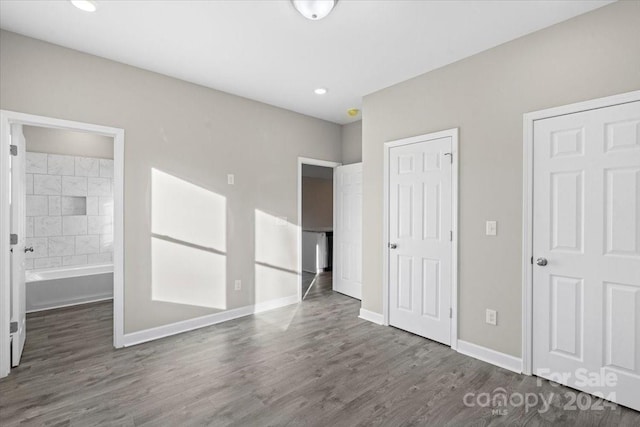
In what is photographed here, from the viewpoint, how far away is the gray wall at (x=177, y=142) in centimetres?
266

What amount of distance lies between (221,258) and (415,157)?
253cm

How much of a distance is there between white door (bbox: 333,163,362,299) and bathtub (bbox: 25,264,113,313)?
3470mm

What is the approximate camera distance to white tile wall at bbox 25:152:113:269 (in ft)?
13.9

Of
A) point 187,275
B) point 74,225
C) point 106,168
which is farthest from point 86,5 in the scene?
point 74,225

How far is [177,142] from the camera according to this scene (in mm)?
3396

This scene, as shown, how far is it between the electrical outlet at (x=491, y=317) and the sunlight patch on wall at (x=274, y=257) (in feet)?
8.34

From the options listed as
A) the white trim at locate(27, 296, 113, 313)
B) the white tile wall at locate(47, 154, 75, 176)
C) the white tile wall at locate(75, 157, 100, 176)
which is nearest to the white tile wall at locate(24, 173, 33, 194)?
the white tile wall at locate(47, 154, 75, 176)

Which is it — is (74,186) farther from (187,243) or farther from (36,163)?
(187,243)

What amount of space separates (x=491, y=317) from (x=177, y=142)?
3.58m

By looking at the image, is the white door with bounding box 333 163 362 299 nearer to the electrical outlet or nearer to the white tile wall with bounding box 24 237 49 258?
the electrical outlet

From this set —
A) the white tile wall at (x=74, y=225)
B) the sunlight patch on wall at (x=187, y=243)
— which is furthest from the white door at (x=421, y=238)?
the white tile wall at (x=74, y=225)

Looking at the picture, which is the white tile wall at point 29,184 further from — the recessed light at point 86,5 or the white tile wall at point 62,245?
the recessed light at point 86,5

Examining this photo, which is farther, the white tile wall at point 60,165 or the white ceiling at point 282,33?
the white tile wall at point 60,165

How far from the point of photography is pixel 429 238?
3205 millimetres
